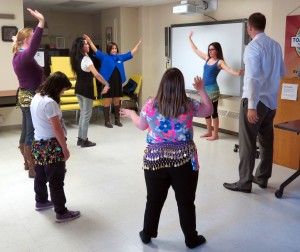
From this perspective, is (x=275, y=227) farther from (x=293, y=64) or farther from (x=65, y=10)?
(x=65, y=10)

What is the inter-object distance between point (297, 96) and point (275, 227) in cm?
171

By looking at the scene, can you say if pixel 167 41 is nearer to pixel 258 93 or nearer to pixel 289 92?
pixel 289 92

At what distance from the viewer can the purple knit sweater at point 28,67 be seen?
312 cm

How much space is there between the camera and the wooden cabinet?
3.86 m

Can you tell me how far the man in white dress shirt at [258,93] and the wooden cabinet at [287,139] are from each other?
79 centimetres

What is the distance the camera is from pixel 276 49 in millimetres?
2969

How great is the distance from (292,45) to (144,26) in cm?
365

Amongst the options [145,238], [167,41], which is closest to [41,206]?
[145,238]

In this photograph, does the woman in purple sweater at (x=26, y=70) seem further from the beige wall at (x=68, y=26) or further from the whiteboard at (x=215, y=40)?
the beige wall at (x=68, y=26)

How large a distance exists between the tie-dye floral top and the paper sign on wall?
6.96 ft

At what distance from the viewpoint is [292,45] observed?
412cm

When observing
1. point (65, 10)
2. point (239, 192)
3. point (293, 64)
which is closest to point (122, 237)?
point (239, 192)

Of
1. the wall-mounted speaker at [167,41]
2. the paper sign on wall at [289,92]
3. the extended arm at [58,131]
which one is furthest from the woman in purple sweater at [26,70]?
the wall-mounted speaker at [167,41]

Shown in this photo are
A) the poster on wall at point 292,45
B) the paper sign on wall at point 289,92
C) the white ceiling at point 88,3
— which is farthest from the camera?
the white ceiling at point 88,3
